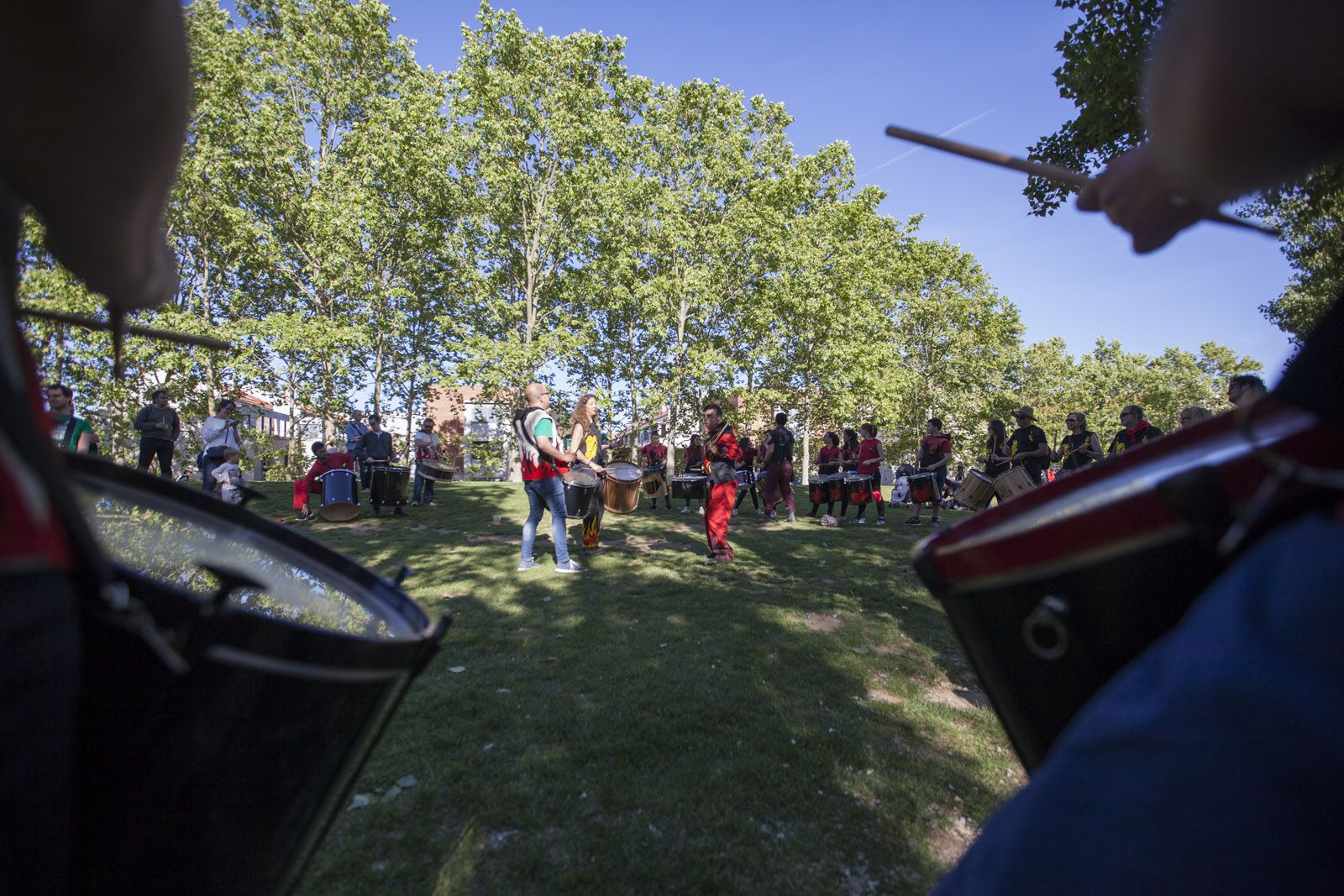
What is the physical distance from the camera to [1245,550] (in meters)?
0.65

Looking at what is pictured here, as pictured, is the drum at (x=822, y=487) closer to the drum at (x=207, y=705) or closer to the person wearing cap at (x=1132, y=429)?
the person wearing cap at (x=1132, y=429)

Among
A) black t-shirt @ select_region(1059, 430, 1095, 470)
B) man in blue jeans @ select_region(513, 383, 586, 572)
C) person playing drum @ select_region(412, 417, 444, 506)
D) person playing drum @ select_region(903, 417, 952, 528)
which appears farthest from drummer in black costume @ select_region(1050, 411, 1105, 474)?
person playing drum @ select_region(412, 417, 444, 506)

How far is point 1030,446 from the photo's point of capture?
10.8m

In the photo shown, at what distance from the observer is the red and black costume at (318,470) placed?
450 inches

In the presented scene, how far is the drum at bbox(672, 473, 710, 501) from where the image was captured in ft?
47.3

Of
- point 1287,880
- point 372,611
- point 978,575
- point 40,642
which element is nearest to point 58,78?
point 40,642

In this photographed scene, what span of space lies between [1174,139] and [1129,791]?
2.32 feet

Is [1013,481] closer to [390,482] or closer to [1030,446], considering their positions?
[1030,446]

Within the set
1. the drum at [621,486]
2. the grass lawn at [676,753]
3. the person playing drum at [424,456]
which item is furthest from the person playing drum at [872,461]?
the person playing drum at [424,456]

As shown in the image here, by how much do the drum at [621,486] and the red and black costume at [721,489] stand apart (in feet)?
4.75

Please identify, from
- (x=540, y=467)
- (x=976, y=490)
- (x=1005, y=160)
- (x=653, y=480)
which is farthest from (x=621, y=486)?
(x=1005, y=160)

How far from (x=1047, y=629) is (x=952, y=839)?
2.23 metres

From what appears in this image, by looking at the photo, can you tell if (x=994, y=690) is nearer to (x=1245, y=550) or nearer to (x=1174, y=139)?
(x=1245, y=550)

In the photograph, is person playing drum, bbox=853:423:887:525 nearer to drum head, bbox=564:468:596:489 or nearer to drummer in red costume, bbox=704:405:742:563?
drummer in red costume, bbox=704:405:742:563
